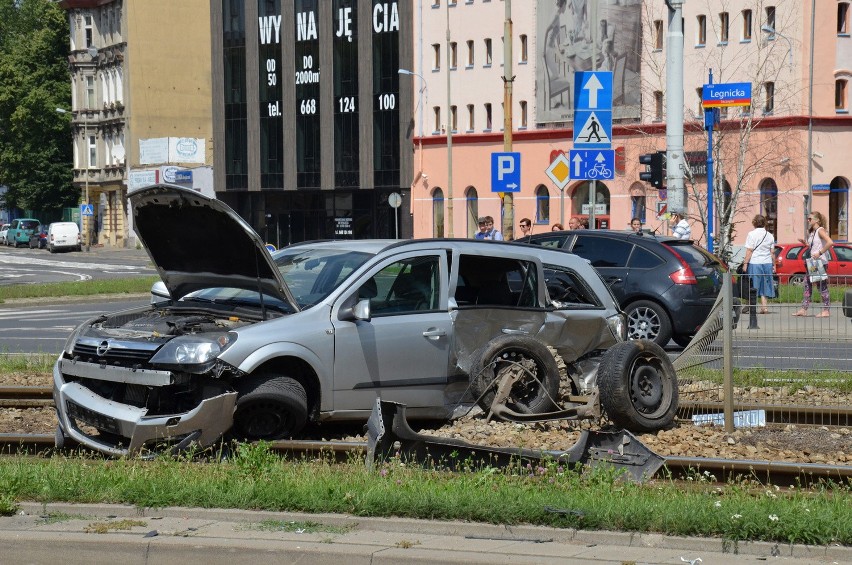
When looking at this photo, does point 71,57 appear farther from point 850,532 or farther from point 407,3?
→ point 850,532

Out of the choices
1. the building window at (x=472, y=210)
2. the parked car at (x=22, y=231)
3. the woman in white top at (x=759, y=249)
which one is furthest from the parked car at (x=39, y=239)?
the woman in white top at (x=759, y=249)

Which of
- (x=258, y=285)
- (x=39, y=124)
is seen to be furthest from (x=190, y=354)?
(x=39, y=124)

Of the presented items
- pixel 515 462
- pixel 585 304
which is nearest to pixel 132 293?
pixel 585 304

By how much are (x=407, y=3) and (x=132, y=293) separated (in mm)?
34108

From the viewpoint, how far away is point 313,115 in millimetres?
71875

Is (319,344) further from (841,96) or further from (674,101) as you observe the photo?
(841,96)

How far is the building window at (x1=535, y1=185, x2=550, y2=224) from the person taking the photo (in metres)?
61.1

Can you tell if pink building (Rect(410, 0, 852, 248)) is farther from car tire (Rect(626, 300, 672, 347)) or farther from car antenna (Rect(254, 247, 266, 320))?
car antenna (Rect(254, 247, 266, 320))

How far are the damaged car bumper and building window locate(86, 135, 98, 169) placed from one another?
81134 millimetres

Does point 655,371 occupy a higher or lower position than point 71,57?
lower

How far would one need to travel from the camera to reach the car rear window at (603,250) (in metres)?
18.6

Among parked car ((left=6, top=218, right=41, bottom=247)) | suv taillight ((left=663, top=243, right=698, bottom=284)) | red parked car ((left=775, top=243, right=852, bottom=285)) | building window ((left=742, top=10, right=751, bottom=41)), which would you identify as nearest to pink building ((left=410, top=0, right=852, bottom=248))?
building window ((left=742, top=10, right=751, bottom=41))

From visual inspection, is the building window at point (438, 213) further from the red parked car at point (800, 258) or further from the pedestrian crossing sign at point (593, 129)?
the pedestrian crossing sign at point (593, 129)

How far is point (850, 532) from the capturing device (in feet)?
20.7
